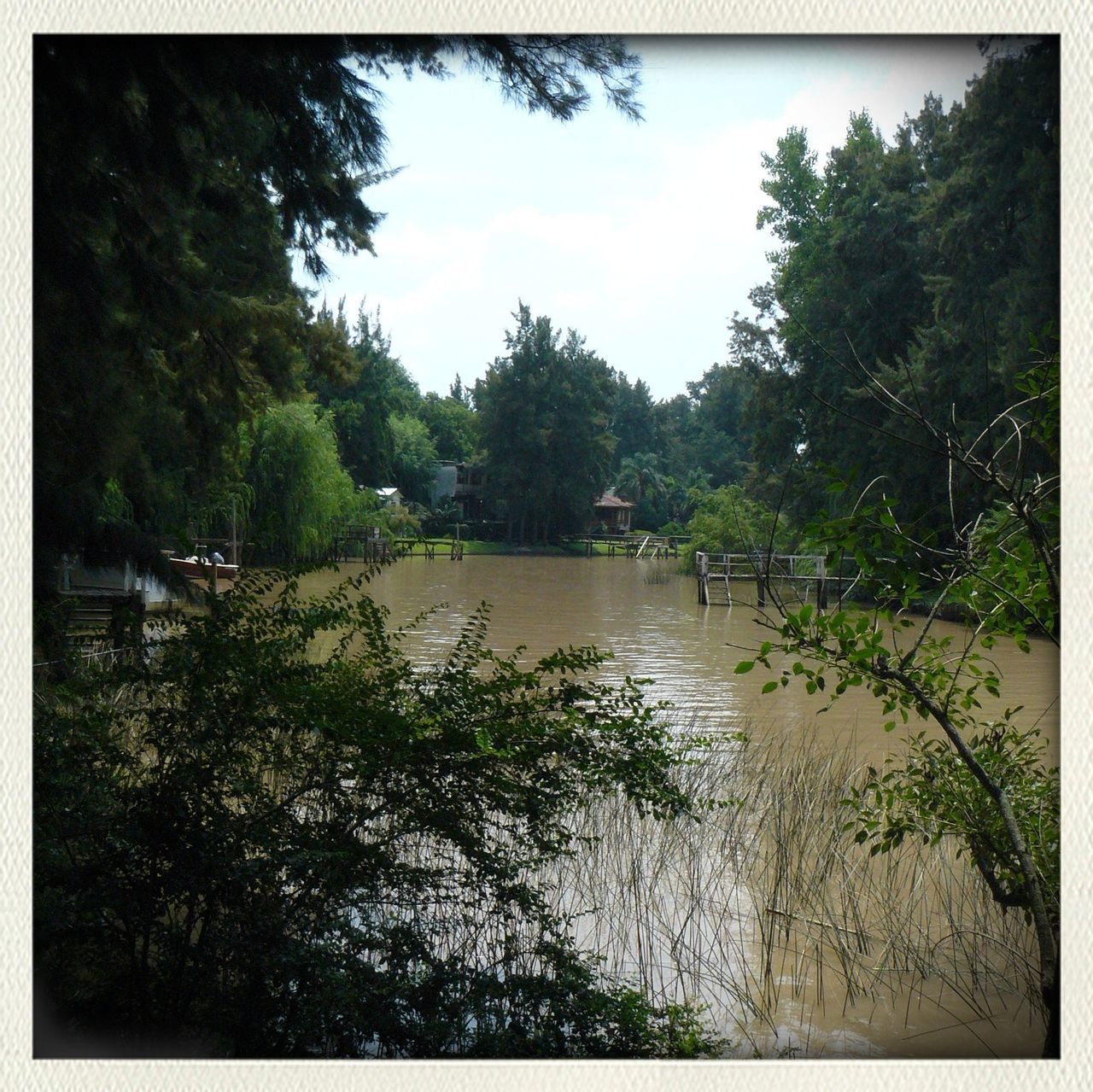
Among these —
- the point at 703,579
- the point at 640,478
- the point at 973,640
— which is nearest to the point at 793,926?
the point at 973,640

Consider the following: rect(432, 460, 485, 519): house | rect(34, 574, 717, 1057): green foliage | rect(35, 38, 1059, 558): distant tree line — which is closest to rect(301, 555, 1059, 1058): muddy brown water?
rect(34, 574, 717, 1057): green foliage

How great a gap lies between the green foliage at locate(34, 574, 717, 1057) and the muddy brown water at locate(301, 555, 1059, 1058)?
34 centimetres

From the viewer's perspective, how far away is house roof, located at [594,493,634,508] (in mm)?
8789

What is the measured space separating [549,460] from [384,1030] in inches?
310

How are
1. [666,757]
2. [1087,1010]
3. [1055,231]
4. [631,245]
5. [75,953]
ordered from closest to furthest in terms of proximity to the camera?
[1087,1010] < [1055,231] < [75,953] < [666,757] < [631,245]

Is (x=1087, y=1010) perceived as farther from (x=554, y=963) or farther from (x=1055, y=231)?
(x=1055, y=231)

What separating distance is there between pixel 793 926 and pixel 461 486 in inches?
241

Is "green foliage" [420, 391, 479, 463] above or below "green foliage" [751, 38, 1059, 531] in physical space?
below

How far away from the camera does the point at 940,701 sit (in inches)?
64.9

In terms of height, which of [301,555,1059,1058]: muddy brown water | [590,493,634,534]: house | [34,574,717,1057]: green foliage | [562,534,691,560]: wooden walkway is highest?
[590,493,634,534]: house

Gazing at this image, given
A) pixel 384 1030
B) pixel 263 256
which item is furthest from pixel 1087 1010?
pixel 263 256

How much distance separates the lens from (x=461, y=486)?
813 cm

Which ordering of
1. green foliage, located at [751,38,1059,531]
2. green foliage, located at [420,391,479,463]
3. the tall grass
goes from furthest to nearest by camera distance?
green foliage, located at [420,391,479,463], green foliage, located at [751,38,1059,531], the tall grass

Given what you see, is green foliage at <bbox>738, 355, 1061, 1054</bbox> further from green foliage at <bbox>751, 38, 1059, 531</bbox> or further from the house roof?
the house roof
